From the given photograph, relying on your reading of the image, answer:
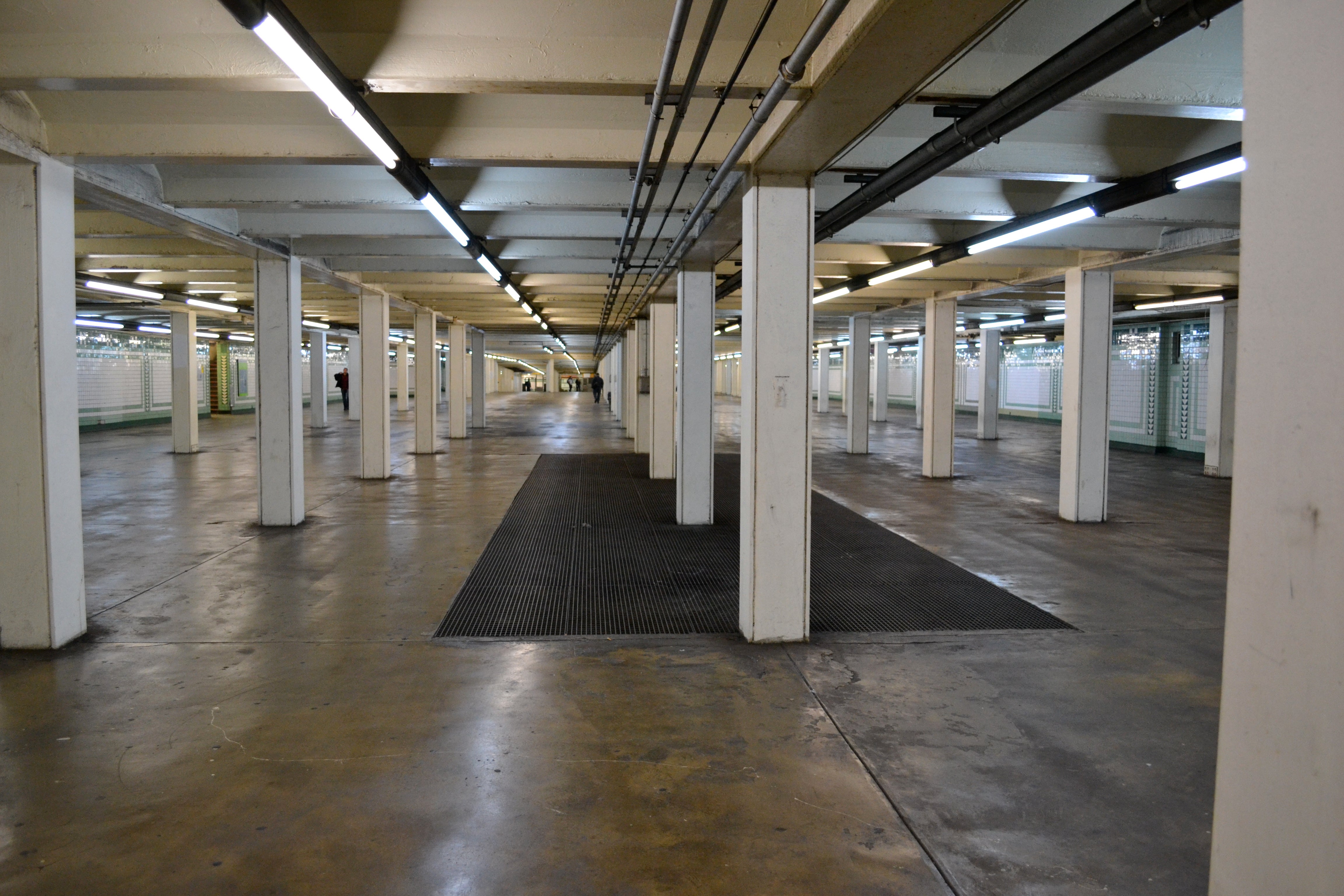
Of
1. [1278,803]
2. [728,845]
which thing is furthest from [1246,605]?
[728,845]

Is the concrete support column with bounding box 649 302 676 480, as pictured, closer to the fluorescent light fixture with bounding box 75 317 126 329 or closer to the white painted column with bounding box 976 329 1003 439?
the white painted column with bounding box 976 329 1003 439

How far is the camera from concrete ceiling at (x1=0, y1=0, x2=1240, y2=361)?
14.2ft

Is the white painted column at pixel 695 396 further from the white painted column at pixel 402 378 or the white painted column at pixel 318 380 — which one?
the white painted column at pixel 402 378

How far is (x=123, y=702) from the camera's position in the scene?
4.55 metres

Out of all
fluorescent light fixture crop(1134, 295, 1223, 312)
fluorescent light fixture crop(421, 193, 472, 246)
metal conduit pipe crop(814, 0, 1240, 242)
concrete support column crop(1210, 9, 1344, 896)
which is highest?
fluorescent light fixture crop(1134, 295, 1223, 312)

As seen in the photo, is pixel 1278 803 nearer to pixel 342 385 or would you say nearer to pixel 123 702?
pixel 123 702

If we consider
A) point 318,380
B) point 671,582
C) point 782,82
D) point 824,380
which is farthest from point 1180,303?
point 318,380

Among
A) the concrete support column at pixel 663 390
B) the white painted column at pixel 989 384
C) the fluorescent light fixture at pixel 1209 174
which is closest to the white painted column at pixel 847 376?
the white painted column at pixel 989 384

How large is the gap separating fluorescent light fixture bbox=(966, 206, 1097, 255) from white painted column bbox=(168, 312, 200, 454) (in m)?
16.0

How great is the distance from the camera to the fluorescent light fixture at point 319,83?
3.44 m

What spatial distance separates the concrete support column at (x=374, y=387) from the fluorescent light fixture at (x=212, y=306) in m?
4.73

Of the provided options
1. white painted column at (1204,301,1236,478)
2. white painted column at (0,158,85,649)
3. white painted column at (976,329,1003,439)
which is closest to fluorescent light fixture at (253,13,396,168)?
white painted column at (0,158,85,649)

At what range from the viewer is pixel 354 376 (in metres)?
28.7

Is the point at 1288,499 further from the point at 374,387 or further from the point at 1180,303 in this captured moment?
the point at 1180,303
